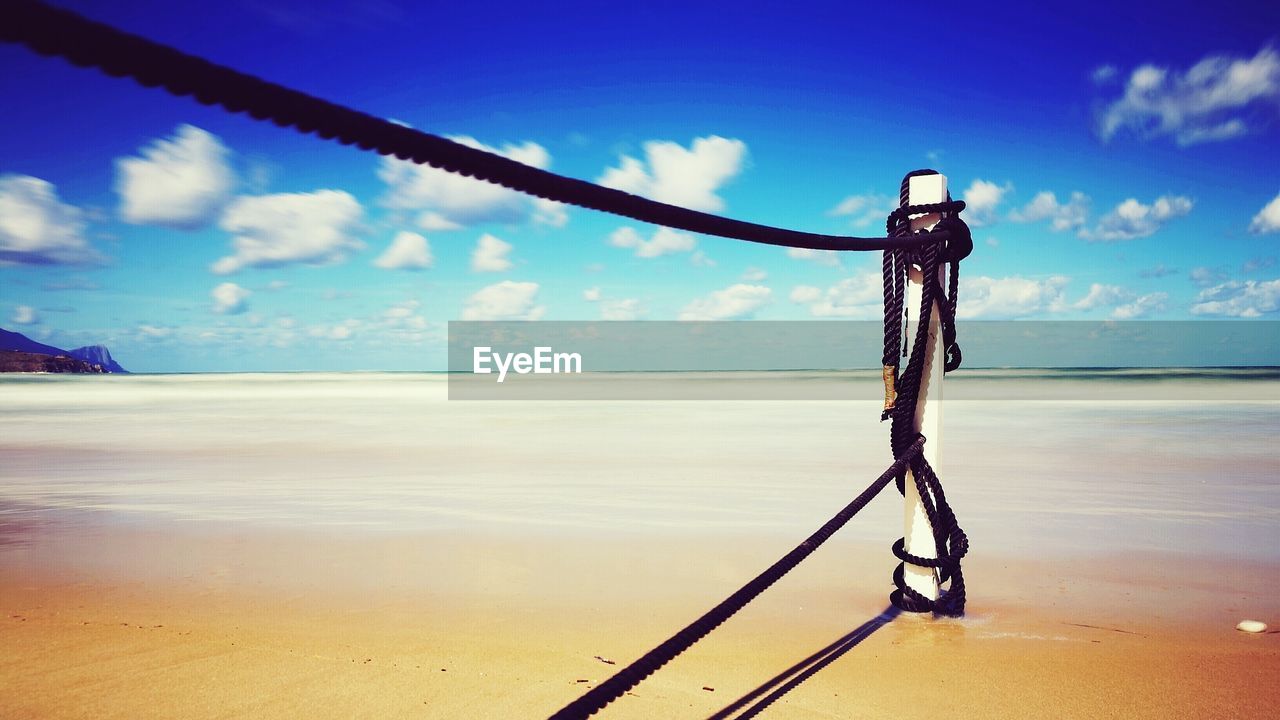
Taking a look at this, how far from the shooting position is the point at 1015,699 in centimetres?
223

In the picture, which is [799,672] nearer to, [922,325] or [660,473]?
[922,325]

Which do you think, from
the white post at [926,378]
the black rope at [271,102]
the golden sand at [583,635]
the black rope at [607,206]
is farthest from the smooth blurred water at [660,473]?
the black rope at [271,102]

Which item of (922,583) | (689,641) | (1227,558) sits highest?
(689,641)

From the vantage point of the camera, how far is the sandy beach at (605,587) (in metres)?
2.31

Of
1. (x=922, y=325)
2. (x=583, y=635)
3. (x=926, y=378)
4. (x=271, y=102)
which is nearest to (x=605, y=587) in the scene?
(x=583, y=635)

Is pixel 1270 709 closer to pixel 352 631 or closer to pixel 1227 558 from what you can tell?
pixel 1227 558

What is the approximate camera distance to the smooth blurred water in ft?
17.1

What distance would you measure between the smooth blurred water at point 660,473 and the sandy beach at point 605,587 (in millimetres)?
60

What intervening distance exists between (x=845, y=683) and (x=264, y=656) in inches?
85.8

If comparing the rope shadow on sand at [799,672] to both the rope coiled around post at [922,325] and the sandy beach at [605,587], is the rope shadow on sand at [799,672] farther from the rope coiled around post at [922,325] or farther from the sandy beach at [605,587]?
the rope coiled around post at [922,325]

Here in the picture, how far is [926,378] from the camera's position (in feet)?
7.64

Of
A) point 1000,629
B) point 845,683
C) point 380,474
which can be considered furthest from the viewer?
point 380,474

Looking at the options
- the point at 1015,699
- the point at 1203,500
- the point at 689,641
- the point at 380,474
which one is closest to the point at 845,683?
the point at 1015,699

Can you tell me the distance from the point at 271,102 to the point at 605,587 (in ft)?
10.7
